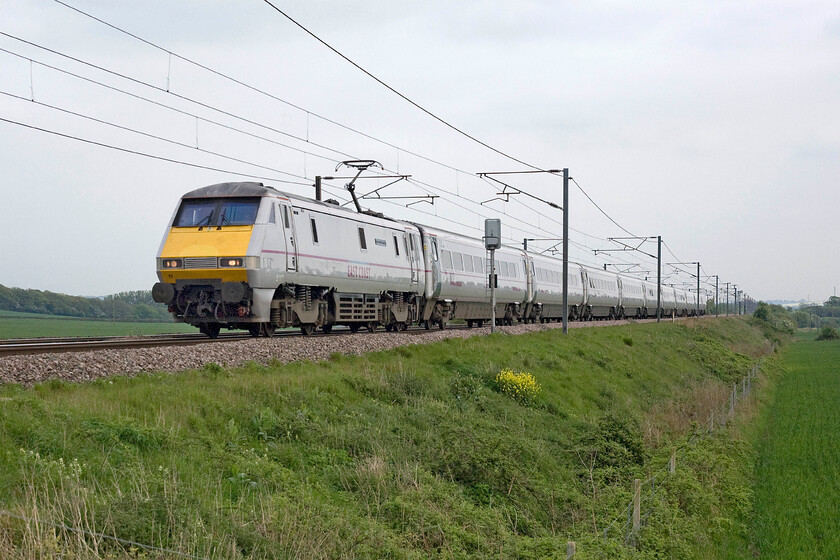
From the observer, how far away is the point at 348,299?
23547mm

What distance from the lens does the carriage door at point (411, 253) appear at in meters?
28.2

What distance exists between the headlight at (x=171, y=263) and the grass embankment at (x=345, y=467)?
15.1 feet

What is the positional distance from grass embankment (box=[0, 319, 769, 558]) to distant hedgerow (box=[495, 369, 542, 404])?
0.12 metres

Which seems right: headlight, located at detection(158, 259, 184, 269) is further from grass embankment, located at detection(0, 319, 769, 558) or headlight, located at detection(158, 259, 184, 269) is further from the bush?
the bush

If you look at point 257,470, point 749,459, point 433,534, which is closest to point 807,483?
point 749,459

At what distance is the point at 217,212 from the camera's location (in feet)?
Result: 63.8

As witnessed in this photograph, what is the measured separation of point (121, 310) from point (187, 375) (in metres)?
63.6

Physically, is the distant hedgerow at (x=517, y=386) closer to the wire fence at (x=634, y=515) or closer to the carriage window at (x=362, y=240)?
the wire fence at (x=634, y=515)

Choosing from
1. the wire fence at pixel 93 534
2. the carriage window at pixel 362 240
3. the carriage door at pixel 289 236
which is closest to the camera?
the wire fence at pixel 93 534

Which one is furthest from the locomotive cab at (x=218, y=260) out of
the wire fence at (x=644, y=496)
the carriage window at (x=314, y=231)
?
the wire fence at (x=644, y=496)

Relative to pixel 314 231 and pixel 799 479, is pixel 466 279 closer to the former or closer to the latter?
pixel 314 231

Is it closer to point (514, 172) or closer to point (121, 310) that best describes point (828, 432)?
point (514, 172)

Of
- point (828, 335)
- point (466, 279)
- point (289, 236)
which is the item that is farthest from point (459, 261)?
point (828, 335)

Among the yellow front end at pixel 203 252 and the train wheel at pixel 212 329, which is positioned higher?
the yellow front end at pixel 203 252
